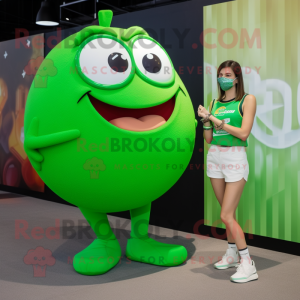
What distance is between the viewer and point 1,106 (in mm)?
5961

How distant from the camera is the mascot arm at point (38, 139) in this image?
7.02ft

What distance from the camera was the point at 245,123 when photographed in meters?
2.38

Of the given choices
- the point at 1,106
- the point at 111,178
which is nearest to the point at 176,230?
the point at 111,178

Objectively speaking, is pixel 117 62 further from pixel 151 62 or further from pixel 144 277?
pixel 144 277

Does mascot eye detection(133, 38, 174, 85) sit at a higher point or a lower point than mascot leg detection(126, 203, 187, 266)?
higher

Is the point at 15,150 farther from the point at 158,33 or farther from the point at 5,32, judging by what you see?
the point at 5,32

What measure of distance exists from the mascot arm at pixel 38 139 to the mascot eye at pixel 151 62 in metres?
0.58

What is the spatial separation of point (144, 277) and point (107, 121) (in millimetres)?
1077

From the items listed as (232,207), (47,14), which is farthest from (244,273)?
(47,14)

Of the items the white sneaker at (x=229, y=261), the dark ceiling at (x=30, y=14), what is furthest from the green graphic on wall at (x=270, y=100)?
the dark ceiling at (x=30, y=14)

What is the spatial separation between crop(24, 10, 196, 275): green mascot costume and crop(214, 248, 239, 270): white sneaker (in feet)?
2.33

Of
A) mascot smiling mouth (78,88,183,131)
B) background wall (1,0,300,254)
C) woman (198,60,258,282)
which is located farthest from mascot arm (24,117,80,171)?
background wall (1,0,300,254)

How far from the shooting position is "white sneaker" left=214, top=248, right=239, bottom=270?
Answer: 8.58ft

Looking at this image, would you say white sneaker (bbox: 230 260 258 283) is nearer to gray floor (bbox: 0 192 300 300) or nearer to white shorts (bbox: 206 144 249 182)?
gray floor (bbox: 0 192 300 300)
